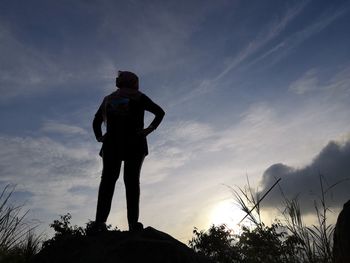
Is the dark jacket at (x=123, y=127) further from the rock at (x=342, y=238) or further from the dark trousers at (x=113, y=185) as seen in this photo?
the rock at (x=342, y=238)

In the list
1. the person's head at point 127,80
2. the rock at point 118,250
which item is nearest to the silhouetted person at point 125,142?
the person's head at point 127,80

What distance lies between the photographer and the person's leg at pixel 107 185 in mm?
4520

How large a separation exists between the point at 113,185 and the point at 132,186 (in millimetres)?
254

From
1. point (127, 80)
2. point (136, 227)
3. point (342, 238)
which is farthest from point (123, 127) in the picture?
point (342, 238)

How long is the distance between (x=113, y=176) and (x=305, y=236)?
96.1 inches

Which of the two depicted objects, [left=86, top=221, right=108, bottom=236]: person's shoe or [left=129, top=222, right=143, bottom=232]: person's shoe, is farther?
[left=129, top=222, right=143, bottom=232]: person's shoe

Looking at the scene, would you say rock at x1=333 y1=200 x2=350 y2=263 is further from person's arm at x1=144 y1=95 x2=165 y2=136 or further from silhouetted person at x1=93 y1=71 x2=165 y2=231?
person's arm at x1=144 y1=95 x2=165 y2=136

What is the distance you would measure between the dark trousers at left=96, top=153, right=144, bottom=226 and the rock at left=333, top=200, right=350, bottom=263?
99.8 inches

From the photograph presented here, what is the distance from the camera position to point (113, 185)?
463cm

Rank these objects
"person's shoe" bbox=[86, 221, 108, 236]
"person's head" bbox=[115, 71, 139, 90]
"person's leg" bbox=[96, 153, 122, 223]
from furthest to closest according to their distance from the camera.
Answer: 1. "person's head" bbox=[115, 71, 139, 90]
2. "person's leg" bbox=[96, 153, 122, 223]
3. "person's shoe" bbox=[86, 221, 108, 236]

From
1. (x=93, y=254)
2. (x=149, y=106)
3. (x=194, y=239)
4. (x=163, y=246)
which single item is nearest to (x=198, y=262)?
(x=163, y=246)

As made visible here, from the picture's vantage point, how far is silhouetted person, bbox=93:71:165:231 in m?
4.61

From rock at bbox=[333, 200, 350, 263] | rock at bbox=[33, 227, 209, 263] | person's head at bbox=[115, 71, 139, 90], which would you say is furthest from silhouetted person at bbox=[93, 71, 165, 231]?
rock at bbox=[333, 200, 350, 263]

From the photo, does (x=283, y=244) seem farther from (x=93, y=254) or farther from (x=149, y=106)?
(x=149, y=106)
